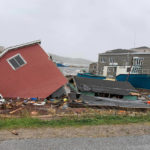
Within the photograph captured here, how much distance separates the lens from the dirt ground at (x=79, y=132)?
3.86 m

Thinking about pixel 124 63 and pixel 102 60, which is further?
pixel 102 60

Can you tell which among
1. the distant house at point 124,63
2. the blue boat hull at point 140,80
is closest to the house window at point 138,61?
the distant house at point 124,63

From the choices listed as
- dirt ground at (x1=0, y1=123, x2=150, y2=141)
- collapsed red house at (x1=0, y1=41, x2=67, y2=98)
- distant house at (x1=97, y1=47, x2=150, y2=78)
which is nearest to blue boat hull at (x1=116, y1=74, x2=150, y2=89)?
distant house at (x1=97, y1=47, x2=150, y2=78)

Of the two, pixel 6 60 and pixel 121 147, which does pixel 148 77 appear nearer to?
pixel 6 60

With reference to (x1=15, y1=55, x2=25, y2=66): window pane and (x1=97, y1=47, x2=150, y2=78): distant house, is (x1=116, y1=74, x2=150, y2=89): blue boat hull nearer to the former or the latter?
(x1=97, y1=47, x2=150, y2=78): distant house

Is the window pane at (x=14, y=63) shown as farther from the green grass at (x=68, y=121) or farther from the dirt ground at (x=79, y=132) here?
the dirt ground at (x=79, y=132)

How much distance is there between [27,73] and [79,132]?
817 centimetres

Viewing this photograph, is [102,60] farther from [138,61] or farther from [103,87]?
[103,87]

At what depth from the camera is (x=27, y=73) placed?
11234mm

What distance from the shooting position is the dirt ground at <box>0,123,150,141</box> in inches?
152

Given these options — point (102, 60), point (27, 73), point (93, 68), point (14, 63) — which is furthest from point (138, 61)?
point (14, 63)

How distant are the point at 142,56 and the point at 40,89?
23.7 meters

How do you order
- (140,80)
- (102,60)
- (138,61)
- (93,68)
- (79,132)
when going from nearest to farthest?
Result: (79,132), (140,80), (138,61), (102,60), (93,68)

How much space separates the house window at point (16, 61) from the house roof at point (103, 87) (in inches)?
186
